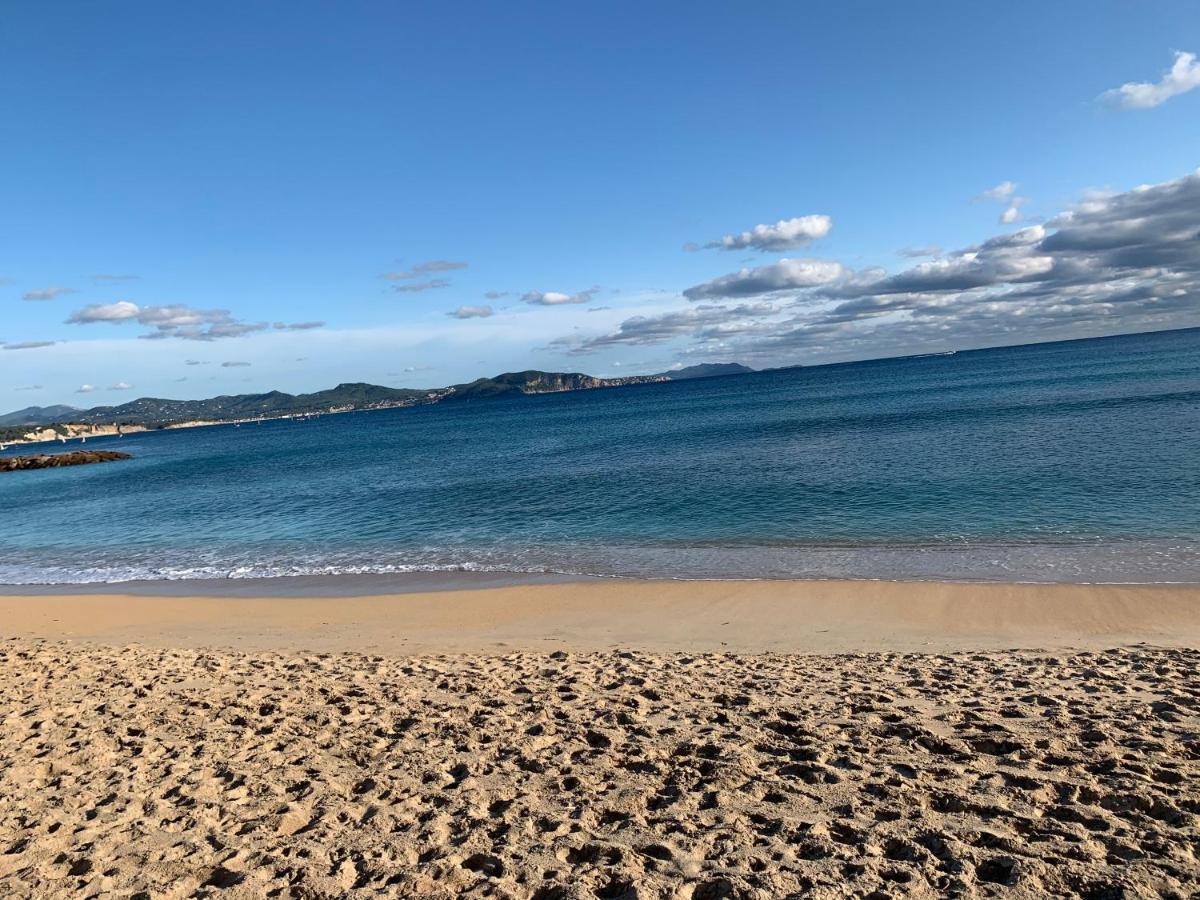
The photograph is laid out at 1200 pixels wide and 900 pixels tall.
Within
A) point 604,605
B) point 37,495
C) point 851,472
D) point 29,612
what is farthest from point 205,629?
point 37,495

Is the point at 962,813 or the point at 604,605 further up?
the point at 962,813

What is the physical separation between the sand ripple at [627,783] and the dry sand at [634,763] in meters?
0.03

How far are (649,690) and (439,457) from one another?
160 feet

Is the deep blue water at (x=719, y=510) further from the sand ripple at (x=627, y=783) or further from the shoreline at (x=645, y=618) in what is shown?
the sand ripple at (x=627, y=783)

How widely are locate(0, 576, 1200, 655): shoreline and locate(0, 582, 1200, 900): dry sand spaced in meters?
0.14

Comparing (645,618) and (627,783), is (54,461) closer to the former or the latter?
(645,618)

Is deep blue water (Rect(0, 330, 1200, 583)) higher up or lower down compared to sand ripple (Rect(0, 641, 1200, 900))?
lower down

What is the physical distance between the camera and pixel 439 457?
5572 cm

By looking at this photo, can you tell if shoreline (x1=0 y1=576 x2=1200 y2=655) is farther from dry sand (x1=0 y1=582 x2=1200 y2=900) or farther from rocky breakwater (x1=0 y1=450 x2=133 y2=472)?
rocky breakwater (x1=0 y1=450 x2=133 y2=472)

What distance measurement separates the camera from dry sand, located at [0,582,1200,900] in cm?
509

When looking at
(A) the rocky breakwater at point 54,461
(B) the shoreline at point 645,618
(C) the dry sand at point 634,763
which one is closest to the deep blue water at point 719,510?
(B) the shoreline at point 645,618

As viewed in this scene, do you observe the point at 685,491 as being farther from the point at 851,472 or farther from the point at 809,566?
the point at 809,566

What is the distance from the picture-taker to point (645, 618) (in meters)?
13.5

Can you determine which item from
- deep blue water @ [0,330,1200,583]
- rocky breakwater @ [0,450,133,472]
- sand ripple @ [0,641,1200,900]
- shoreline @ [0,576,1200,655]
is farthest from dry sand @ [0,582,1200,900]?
rocky breakwater @ [0,450,133,472]
